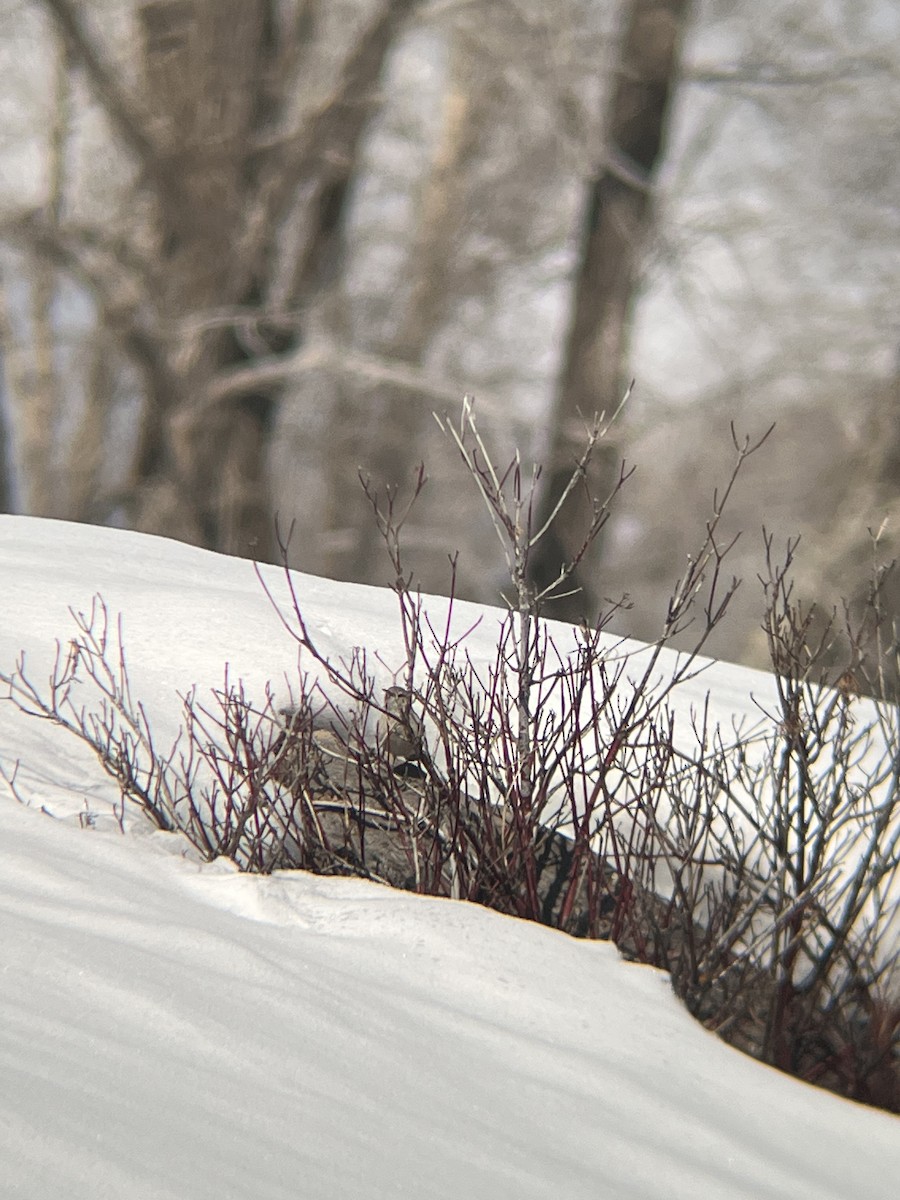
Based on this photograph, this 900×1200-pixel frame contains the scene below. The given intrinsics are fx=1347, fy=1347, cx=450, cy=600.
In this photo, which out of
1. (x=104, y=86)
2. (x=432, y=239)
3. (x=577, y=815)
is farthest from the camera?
(x=432, y=239)

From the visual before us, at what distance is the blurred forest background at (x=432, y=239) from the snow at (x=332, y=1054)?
4620mm

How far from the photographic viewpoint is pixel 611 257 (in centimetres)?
1011

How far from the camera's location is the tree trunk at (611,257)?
9.72 meters

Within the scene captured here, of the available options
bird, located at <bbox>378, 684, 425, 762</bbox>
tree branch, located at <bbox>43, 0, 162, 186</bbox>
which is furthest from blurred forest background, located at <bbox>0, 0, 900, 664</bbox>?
bird, located at <bbox>378, 684, 425, 762</bbox>

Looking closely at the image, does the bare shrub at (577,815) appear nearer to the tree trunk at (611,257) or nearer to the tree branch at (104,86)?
the tree trunk at (611,257)

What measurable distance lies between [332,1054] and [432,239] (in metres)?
14.7

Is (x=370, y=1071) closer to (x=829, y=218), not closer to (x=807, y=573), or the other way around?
(x=807, y=573)

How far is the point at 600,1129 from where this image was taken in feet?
7.34

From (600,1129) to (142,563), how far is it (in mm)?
3044

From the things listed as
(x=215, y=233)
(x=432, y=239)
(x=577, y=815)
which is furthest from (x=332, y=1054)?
(x=432, y=239)

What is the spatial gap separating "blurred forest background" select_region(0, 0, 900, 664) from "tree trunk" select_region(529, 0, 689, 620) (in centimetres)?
3

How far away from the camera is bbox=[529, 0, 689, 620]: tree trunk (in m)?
9.72

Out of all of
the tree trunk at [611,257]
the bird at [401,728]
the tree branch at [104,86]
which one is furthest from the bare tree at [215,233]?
the bird at [401,728]

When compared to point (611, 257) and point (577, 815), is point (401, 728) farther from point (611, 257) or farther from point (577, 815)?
point (611, 257)
